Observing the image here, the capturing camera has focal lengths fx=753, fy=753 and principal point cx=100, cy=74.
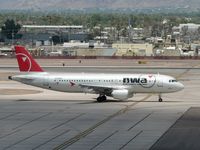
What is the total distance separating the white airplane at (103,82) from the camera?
300 ft

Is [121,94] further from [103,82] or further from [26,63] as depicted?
[26,63]

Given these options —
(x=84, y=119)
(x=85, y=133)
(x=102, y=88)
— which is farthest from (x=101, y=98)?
(x=85, y=133)

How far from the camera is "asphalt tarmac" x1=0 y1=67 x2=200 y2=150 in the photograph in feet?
202

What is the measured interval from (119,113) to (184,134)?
609 inches

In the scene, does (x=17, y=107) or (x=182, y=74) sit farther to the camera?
(x=182, y=74)

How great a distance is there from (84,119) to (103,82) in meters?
17.6

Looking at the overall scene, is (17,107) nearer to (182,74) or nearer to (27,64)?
(27,64)

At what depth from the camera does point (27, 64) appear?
94625 millimetres

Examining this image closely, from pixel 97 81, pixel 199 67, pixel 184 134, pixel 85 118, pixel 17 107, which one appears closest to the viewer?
pixel 184 134

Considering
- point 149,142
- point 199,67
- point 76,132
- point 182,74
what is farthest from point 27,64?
point 199,67

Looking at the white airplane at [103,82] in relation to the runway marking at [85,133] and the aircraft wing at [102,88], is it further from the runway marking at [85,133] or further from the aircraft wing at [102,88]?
the runway marking at [85,133]

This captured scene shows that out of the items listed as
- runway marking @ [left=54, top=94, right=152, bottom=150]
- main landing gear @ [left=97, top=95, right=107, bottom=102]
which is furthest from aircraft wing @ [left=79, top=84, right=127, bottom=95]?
runway marking @ [left=54, top=94, right=152, bottom=150]

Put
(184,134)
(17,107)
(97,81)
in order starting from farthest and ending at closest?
(97,81), (17,107), (184,134)

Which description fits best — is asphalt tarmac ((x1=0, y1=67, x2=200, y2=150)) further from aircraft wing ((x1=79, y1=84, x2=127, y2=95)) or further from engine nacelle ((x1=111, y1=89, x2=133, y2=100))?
aircraft wing ((x1=79, y1=84, x2=127, y2=95))
